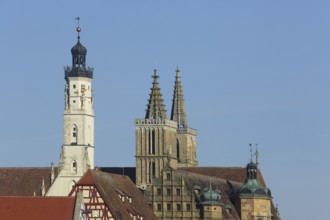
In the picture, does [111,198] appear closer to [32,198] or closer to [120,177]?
[120,177]

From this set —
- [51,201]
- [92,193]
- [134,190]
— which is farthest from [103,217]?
[51,201]

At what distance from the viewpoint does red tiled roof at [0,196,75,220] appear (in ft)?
488

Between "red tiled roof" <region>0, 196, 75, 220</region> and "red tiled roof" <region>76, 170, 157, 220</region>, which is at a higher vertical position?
"red tiled roof" <region>76, 170, 157, 220</region>

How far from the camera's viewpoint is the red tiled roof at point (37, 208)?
14875 cm

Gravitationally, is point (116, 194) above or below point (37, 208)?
above

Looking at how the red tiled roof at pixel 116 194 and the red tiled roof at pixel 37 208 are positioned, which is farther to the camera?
the red tiled roof at pixel 116 194

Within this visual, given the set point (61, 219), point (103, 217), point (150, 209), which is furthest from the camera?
point (150, 209)

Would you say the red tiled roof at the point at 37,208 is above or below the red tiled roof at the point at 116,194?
below

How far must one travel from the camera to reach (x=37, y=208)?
150 meters

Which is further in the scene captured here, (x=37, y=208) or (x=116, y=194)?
(x=116, y=194)

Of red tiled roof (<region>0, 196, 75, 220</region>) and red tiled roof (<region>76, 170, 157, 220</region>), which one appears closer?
red tiled roof (<region>0, 196, 75, 220</region>)

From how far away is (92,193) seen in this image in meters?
182

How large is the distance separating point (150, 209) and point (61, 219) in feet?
169

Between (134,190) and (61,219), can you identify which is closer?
(61,219)
